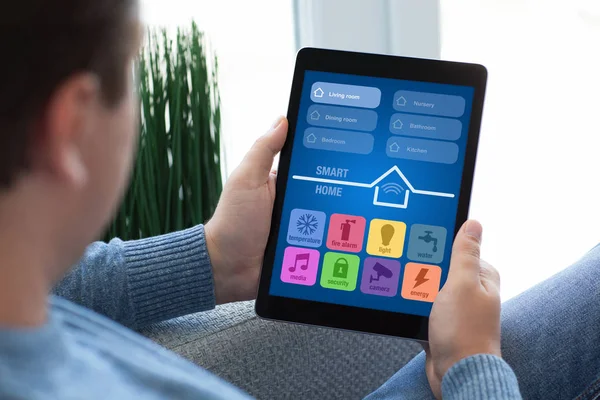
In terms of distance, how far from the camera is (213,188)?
53.8 inches

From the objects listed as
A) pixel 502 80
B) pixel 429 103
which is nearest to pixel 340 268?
pixel 429 103

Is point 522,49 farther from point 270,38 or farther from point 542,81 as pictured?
point 270,38

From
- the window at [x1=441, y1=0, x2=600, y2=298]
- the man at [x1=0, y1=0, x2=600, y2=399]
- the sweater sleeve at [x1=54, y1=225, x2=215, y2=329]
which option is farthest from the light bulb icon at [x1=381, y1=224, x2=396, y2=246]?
the window at [x1=441, y1=0, x2=600, y2=298]


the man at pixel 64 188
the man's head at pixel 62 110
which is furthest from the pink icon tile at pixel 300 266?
the man's head at pixel 62 110

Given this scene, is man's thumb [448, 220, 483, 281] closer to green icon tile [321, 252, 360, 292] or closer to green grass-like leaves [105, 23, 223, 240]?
green icon tile [321, 252, 360, 292]

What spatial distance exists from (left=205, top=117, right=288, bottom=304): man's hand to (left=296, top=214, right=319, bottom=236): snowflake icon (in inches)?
1.6

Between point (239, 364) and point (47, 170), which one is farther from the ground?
point (47, 170)

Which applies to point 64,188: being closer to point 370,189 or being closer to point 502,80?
point 370,189

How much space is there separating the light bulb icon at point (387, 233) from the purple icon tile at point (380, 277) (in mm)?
20

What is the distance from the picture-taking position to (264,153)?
0.90m

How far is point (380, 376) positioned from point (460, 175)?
27 centimetres

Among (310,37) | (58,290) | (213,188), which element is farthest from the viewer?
(310,37)

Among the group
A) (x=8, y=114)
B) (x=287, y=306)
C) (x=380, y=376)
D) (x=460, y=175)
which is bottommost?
(x=380, y=376)

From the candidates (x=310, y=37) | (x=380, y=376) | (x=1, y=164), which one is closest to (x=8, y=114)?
(x=1, y=164)
